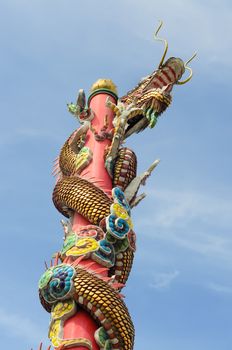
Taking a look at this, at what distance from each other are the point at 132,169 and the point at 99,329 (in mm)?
2751

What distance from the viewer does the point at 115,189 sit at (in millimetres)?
9672

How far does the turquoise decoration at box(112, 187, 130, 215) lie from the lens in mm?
9547

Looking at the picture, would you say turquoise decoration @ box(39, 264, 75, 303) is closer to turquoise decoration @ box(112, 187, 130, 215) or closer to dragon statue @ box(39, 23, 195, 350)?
dragon statue @ box(39, 23, 195, 350)

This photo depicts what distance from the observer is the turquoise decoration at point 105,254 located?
8945 millimetres

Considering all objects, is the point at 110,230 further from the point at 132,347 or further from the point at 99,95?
the point at 99,95

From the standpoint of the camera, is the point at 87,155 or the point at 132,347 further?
the point at 87,155

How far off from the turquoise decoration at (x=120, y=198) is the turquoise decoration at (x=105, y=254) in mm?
646

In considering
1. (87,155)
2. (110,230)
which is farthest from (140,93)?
(110,230)

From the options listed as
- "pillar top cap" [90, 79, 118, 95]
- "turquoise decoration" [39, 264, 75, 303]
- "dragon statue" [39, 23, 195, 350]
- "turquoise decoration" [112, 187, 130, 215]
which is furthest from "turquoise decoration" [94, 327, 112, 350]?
"pillar top cap" [90, 79, 118, 95]

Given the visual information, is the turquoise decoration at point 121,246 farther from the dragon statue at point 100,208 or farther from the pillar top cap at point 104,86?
the pillar top cap at point 104,86

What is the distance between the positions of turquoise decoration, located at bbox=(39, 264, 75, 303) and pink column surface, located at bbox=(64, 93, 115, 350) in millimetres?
297

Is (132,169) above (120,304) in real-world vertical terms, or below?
above

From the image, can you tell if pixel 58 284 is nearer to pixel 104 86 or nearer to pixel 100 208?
pixel 100 208

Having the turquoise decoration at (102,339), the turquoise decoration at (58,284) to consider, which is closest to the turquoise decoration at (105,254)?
the turquoise decoration at (58,284)
